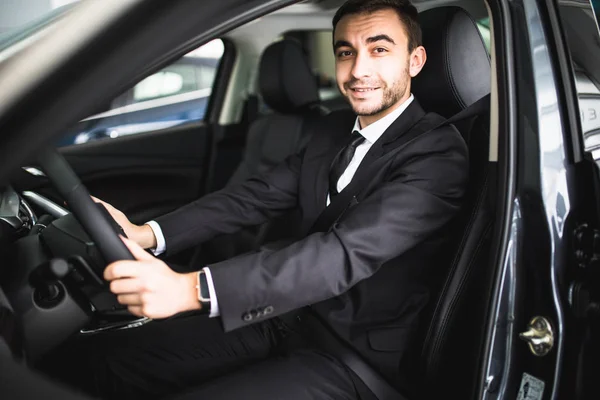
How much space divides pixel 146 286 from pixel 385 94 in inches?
31.7

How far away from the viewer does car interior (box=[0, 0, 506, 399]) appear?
113cm

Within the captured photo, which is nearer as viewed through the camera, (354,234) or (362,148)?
(354,234)

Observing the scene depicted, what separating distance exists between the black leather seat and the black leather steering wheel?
5.20 feet

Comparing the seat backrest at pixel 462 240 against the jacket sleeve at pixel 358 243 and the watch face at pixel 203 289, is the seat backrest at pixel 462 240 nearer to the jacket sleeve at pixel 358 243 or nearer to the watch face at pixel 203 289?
the jacket sleeve at pixel 358 243

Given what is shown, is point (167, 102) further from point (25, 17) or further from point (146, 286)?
point (146, 286)

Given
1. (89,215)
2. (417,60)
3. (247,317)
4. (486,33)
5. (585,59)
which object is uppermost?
(486,33)

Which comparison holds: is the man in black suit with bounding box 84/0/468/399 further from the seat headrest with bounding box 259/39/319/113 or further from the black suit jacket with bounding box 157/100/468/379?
the seat headrest with bounding box 259/39/319/113

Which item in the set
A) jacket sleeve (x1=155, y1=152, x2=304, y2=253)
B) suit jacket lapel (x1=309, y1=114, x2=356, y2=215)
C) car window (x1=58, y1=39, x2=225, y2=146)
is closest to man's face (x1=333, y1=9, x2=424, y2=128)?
suit jacket lapel (x1=309, y1=114, x2=356, y2=215)

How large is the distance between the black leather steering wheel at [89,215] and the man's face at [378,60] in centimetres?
76

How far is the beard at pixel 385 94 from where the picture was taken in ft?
5.12

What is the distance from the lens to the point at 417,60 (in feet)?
5.29

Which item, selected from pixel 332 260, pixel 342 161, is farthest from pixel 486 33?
pixel 332 260

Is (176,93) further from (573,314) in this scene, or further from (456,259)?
(573,314)

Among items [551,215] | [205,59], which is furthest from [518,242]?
[205,59]
